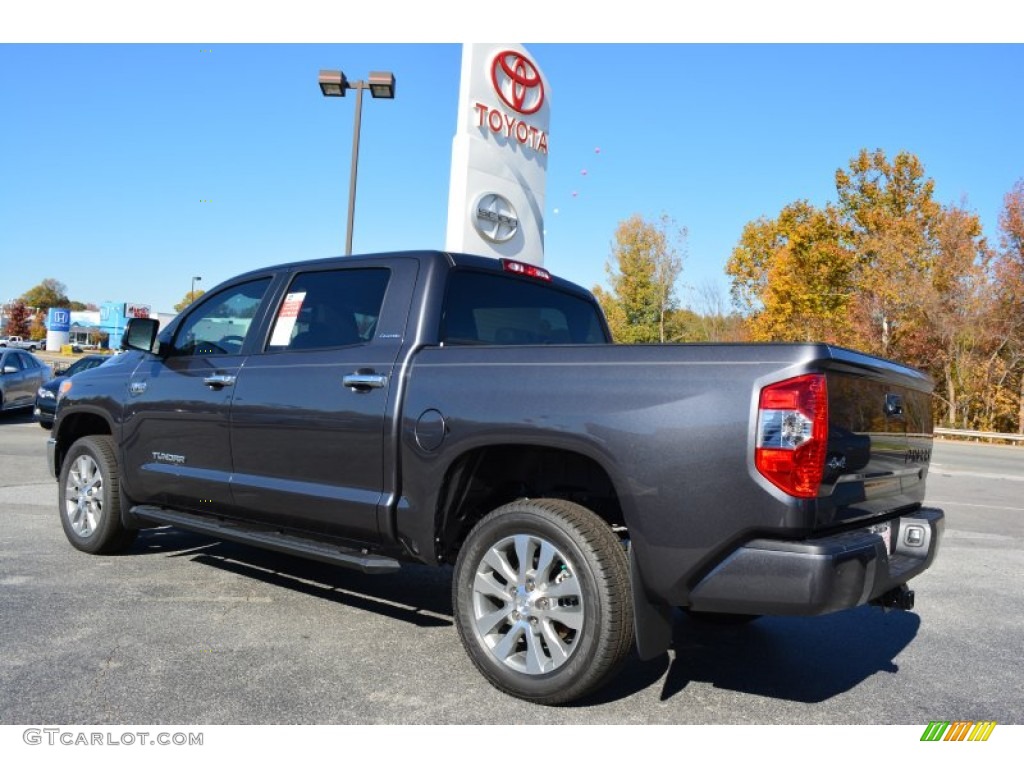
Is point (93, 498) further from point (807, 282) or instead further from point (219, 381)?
point (807, 282)

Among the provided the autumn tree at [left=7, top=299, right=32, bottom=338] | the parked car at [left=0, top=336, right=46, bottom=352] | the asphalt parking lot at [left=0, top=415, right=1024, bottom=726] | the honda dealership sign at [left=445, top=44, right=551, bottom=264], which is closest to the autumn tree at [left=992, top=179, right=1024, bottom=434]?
the honda dealership sign at [left=445, top=44, right=551, bottom=264]

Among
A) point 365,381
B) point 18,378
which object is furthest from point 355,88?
point 365,381

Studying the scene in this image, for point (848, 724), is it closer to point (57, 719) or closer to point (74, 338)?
point (57, 719)

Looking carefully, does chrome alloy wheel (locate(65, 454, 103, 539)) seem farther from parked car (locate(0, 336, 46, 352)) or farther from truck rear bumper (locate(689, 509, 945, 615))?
parked car (locate(0, 336, 46, 352))

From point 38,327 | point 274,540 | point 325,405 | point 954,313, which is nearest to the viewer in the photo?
point 325,405

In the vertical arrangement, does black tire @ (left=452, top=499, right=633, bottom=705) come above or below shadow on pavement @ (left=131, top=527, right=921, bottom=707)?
above

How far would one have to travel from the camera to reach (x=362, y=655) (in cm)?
378

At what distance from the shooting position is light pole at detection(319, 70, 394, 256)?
600 inches

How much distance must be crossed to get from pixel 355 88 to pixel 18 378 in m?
8.71

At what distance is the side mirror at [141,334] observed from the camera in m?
5.18

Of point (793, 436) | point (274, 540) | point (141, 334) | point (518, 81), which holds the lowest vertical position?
point (274, 540)

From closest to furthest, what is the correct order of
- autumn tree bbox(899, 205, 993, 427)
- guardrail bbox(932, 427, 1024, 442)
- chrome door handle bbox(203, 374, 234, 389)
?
chrome door handle bbox(203, 374, 234, 389), guardrail bbox(932, 427, 1024, 442), autumn tree bbox(899, 205, 993, 427)

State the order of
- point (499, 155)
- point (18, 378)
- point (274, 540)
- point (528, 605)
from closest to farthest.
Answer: point (528, 605), point (274, 540), point (499, 155), point (18, 378)

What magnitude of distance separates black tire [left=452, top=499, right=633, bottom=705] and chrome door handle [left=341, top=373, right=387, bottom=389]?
2.80 ft
